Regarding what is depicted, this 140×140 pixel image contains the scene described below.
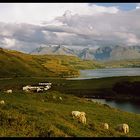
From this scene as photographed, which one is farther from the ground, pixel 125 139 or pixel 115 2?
pixel 115 2

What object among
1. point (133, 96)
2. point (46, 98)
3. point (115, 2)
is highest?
point (115, 2)

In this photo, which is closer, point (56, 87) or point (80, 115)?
point (80, 115)

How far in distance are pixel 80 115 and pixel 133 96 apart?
284 ft

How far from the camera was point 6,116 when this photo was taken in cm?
2278

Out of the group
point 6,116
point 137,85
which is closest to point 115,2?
point 6,116

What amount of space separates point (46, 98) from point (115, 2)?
46598 mm

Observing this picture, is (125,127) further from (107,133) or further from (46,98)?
(46,98)

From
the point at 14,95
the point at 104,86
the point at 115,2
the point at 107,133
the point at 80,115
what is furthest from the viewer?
the point at 104,86

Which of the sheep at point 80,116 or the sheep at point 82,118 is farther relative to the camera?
the sheep at point 80,116

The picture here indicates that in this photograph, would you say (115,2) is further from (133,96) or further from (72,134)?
(133,96)

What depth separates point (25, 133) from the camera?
768 inches

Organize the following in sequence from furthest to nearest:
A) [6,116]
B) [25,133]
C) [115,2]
A: [6,116]
[25,133]
[115,2]

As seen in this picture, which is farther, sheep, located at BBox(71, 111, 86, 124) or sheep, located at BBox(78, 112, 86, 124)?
sheep, located at BBox(71, 111, 86, 124)

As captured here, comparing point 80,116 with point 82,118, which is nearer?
point 82,118
